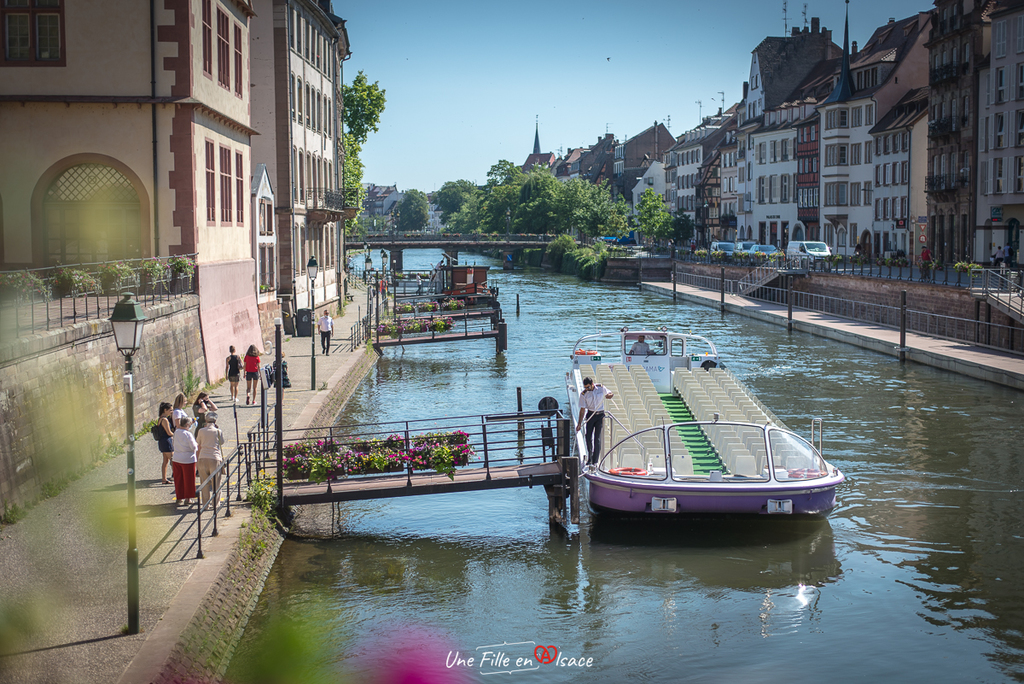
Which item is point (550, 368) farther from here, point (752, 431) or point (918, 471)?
point (752, 431)

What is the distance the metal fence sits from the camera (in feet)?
53.8

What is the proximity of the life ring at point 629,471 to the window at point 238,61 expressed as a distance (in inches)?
717

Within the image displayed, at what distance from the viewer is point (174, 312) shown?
23688 millimetres

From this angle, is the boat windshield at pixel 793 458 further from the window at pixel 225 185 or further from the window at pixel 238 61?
the window at pixel 238 61

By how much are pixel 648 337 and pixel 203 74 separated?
44.6 feet

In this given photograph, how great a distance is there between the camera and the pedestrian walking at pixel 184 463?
14.8m

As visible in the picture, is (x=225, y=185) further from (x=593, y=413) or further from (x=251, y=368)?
(x=593, y=413)

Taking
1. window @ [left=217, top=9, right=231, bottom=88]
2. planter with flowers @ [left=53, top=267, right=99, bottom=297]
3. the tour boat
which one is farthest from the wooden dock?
window @ [left=217, top=9, right=231, bottom=88]

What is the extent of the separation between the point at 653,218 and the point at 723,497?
9610 centimetres

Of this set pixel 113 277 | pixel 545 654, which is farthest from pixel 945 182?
pixel 545 654

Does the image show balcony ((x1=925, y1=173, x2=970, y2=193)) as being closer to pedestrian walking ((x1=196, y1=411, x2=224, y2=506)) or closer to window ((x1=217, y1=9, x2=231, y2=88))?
window ((x1=217, y1=9, x2=231, y2=88))

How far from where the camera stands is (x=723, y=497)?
53.3 feet

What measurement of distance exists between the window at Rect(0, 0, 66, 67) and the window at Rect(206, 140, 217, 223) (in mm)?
4102

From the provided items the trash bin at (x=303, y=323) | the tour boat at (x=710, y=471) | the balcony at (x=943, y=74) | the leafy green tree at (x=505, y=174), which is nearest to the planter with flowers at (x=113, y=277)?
the tour boat at (x=710, y=471)
